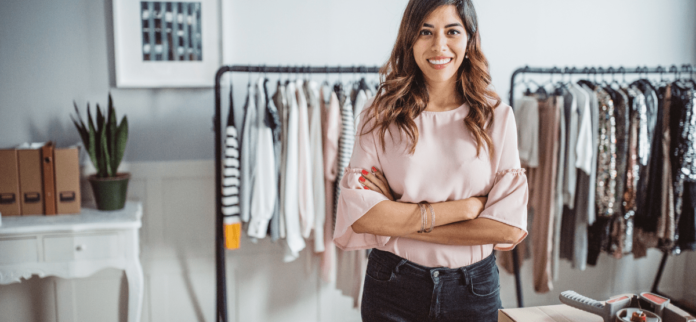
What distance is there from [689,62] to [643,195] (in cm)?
115

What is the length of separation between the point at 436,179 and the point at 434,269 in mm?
223

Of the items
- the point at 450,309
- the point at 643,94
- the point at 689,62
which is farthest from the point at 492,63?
the point at 450,309

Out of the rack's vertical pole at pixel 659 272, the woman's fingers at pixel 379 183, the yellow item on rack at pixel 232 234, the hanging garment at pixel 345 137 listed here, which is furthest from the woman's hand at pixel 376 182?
the rack's vertical pole at pixel 659 272

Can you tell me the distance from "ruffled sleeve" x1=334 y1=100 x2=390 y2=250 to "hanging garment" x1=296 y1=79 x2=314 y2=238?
0.86 m

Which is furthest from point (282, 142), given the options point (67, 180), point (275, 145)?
point (67, 180)

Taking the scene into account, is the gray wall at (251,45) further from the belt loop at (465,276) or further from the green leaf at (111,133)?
the belt loop at (465,276)

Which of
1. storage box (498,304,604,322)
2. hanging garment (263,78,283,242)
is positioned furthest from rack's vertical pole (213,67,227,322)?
storage box (498,304,604,322)

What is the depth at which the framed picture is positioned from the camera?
7.23 ft

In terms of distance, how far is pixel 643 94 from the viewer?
2232mm

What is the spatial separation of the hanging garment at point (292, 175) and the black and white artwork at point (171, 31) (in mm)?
600

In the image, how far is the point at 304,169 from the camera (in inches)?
81.5

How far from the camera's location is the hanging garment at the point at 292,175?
2031 millimetres

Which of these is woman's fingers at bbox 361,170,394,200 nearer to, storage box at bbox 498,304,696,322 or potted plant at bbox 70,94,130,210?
storage box at bbox 498,304,696,322

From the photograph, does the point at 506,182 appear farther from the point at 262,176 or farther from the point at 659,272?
the point at 659,272
